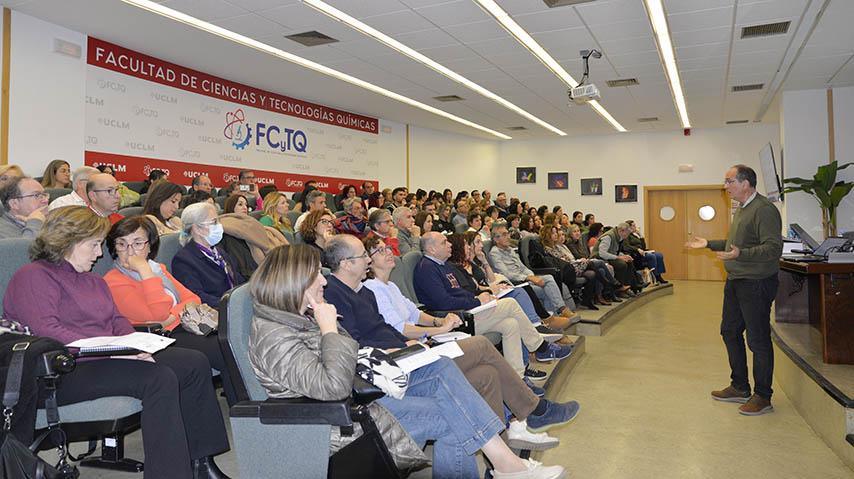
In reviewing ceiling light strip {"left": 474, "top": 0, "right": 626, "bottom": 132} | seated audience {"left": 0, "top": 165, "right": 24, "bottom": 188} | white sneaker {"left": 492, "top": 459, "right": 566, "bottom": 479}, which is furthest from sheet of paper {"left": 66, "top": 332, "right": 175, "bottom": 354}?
ceiling light strip {"left": 474, "top": 0, "right": 626, "bottom": 132}

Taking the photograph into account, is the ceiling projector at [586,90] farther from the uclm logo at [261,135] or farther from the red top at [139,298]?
the red top at [139,298]

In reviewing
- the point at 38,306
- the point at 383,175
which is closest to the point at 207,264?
the point at 38,306

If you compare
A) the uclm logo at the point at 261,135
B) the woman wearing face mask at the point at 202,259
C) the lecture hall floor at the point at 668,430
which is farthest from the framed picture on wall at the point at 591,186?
the woman wearing face mask at the point at 202,259

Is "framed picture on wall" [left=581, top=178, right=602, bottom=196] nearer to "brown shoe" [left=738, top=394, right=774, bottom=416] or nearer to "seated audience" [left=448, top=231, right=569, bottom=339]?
"seated audience" [left=448, top=231, right=569, bottom=339]

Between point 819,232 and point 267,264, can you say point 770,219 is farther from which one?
point 819,232

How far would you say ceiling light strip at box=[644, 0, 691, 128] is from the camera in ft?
17.3

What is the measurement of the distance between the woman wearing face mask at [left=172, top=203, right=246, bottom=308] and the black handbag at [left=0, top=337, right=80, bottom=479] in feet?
3.73

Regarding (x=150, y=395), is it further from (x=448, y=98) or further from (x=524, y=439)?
(x=448, y=98)

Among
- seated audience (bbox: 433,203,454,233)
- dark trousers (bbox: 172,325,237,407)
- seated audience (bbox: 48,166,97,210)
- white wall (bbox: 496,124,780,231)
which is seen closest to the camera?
dark trousers (bbox: 172,325,237,407)

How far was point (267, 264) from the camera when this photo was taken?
1905 mm

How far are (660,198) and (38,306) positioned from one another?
510 inches

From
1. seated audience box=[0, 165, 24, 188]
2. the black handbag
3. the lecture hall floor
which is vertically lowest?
the lecture hall floor

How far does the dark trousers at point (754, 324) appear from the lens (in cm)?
352

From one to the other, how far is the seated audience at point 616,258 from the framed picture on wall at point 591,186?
4.68m
